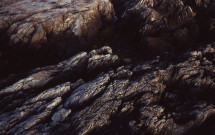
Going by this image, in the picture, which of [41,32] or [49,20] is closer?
[41,32]

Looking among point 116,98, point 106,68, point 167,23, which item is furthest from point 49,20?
point 167,23

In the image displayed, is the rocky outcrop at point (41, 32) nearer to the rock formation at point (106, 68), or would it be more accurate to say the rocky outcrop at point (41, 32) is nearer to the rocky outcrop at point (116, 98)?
the rock formation at point (106, 68)

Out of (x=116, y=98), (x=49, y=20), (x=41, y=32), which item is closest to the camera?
(x=116, y=98)

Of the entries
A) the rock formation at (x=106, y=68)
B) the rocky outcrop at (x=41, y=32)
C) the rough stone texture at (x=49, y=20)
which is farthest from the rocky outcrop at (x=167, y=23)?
the rocky outcrop at (x=41, y=32)

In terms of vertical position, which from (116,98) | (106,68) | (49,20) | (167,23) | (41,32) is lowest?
(116,98)

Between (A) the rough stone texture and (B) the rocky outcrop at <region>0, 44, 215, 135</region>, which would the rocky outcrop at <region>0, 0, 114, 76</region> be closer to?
(A) the rough stone texture

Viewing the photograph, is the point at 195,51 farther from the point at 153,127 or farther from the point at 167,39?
the point at 153,127

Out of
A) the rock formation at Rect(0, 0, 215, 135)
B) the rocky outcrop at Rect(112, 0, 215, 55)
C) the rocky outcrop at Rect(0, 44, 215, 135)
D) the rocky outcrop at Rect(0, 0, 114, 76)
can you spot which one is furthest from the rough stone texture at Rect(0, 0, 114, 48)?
the rocky outcrop at Rect(0, 44, 215, 135)

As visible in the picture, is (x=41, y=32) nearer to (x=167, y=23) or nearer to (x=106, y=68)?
(x=106, y=68)

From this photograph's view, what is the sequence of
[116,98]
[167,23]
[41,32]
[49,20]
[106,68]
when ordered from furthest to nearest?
[167,23] < [49,20] < [41,32] < [106,68] < [116,98]

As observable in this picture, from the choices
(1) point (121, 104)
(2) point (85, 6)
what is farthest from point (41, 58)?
(1) point (121, 104)
